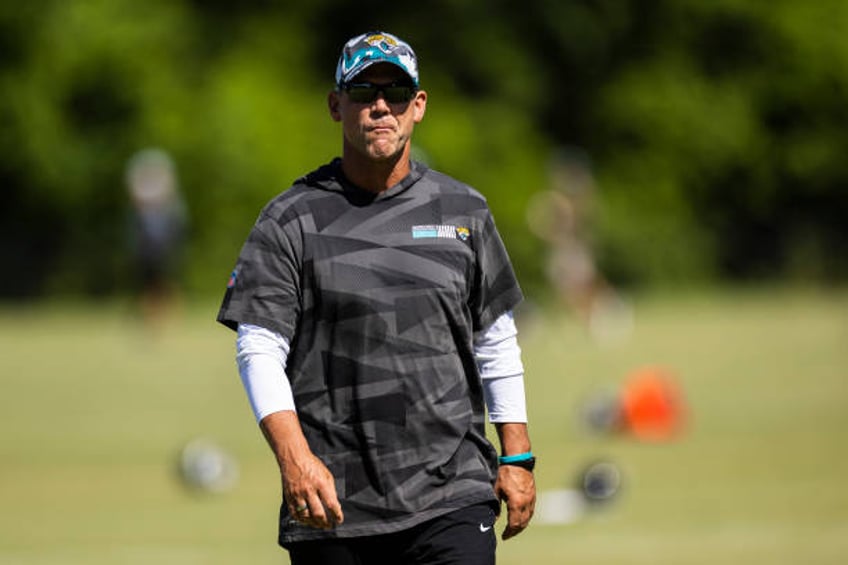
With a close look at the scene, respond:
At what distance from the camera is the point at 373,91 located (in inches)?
211

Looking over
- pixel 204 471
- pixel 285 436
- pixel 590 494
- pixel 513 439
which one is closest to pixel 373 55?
pixel 285 436

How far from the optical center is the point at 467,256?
543 centimetres

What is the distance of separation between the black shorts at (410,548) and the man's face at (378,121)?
1.10m

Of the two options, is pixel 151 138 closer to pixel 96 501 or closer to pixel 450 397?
pixel 96 501

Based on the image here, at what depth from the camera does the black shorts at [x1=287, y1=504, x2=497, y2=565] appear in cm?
527

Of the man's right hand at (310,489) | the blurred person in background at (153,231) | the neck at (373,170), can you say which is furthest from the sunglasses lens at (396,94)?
the blurred person in background at (153,231)

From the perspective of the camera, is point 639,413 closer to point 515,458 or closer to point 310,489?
point 515,458

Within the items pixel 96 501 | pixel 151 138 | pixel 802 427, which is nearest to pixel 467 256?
pixel 96 501

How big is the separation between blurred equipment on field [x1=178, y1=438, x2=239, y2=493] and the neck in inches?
319

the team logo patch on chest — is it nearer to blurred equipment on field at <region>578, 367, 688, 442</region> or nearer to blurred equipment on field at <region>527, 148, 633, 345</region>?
blurred equipment on field at <region>578, 367, 688, 442</region>

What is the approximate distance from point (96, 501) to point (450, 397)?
8.05m

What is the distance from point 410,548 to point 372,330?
65 cm

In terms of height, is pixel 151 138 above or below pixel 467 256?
above

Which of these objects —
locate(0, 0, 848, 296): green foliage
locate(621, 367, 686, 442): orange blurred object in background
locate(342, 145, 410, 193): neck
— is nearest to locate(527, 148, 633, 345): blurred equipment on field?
locate(621, 367, 686, 442): orange blurred object in background
